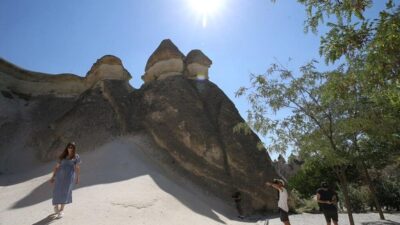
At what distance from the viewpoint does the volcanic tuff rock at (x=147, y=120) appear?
54.7ft

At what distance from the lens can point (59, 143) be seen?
1905cm

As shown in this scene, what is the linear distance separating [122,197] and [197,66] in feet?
44.8

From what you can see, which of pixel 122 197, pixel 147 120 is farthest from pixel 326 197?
pixel 147 120

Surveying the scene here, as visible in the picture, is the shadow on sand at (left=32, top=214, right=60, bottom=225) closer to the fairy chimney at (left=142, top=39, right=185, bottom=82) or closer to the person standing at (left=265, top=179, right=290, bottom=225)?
the person standing at (left=265, top=179, right=290, bottom=225)

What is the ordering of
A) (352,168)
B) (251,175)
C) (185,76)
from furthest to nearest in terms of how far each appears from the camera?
(352,168), (185,76), (251,175)

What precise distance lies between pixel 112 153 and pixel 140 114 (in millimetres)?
3893

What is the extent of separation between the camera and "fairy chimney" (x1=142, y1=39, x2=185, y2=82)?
73.5 feet

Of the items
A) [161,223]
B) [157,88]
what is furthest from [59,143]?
[161,223]

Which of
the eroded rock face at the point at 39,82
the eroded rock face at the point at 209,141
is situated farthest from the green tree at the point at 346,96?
the eroded rock face at the point at 39,82

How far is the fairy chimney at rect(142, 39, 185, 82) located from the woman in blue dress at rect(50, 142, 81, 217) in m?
13.7

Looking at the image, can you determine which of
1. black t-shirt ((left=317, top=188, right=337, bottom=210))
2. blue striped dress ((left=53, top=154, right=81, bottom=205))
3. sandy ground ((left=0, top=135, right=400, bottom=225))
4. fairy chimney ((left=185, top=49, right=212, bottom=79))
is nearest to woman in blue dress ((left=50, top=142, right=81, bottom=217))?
blue striped dress ((left=53, top=154, right=81, bottom=205))

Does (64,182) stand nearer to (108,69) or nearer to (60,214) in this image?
(60,214)

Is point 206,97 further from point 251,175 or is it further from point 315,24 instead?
point 315,24

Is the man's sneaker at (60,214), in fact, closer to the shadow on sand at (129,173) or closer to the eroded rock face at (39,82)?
the shadow on sand at (129,173)
